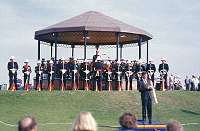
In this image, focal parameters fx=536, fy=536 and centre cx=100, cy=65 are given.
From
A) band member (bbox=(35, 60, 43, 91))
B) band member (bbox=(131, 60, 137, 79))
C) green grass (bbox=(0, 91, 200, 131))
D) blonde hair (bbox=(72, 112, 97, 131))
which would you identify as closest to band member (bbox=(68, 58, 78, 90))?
band member (bbox=(35, 60, 43, 91))

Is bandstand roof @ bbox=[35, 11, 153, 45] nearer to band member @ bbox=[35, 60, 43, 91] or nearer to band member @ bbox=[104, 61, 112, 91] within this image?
band member @ bbox=[104, 61, 112, 91]

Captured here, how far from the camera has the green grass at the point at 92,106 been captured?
2323cm

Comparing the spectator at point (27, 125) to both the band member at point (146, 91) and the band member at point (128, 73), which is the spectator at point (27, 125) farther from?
the band member at point (128, 73)

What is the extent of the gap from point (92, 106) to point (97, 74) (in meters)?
4.89

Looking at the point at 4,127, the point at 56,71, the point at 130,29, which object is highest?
the point at 130,29

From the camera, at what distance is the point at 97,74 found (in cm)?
3089

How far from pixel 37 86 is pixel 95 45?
35.9 feet

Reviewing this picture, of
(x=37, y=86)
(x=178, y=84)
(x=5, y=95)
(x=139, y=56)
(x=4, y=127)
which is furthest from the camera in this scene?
(x=178, y=84)

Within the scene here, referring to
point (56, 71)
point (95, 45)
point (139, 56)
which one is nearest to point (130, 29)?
point (139, 56)

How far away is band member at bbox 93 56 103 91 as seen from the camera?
30.6 m

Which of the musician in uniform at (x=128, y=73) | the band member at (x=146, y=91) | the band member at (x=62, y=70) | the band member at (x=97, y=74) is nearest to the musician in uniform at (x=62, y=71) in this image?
the band member at (x=62, y=70)

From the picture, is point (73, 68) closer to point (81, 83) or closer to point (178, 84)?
point (81, 83)

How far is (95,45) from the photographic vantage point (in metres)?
41.8

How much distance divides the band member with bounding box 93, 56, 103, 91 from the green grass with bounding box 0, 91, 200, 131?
2.25 m
